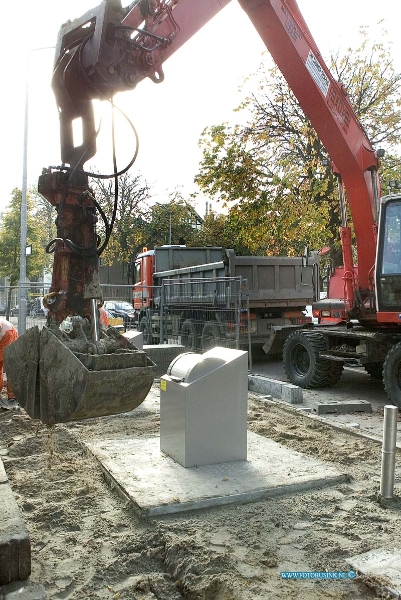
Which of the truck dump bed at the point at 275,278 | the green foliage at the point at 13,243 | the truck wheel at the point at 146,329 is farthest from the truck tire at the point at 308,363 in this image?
the green foliage at the point at 13,243

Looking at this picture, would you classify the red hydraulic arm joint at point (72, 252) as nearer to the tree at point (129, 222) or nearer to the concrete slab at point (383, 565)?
the concrete slab at point (383, 565)

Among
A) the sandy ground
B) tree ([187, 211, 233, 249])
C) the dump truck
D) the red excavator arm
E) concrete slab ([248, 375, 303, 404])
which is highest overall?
Answer: tree ([187, 211, 233, 249])

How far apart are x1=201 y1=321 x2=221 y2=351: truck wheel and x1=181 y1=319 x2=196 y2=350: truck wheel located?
0.45m

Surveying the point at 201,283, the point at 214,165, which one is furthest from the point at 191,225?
the point at 201,283

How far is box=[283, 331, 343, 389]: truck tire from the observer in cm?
982

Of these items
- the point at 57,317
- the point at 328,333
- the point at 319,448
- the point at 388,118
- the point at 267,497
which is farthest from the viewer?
the point at 388,118

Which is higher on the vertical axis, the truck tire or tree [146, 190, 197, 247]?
tree [146, 190, 197, 247]

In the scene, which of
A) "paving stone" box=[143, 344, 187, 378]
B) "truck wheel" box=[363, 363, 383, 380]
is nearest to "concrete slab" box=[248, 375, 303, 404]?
"truck wheel" box=[363, 363, 383, 380]

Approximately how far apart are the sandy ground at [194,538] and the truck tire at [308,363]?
13.9 ft

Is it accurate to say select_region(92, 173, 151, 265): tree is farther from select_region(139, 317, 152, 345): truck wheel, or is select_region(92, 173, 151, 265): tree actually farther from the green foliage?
select_region(139, 317, 152, 345): truck wheel

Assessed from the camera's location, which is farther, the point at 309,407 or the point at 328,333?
the point at 328,333

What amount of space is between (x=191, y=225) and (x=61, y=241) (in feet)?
118

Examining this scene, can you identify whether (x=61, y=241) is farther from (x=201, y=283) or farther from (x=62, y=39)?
(x=201, y=283)

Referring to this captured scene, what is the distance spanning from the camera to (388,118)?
624 inches
